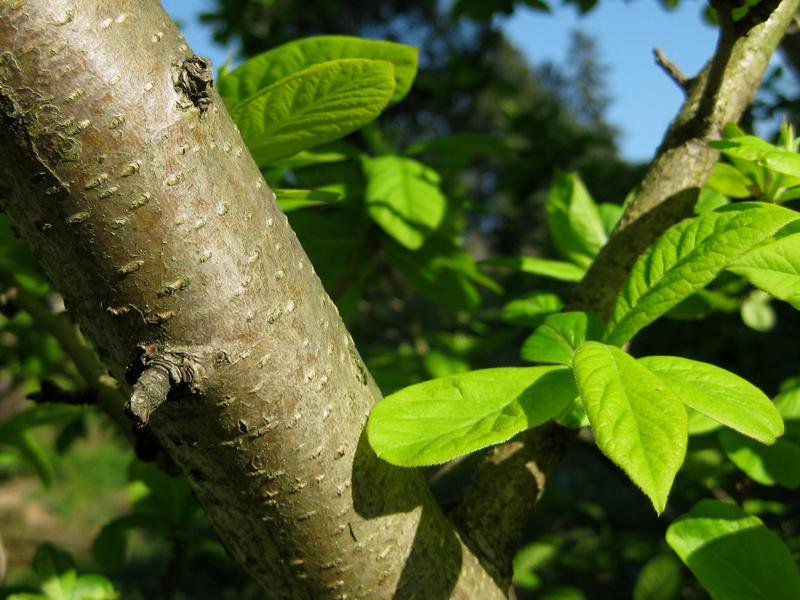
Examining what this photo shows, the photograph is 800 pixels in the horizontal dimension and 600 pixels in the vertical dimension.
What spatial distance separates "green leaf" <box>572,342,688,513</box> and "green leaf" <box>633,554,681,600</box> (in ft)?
2.59

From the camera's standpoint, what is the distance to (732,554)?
2.40 feet

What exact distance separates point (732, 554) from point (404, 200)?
68 centimetres

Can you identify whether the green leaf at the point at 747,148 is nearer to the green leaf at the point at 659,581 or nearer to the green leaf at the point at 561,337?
the green leaf at the point at 561,337

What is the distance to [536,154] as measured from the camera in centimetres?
288

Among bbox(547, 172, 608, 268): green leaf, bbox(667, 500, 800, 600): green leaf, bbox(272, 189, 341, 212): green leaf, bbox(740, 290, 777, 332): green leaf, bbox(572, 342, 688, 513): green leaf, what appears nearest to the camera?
bbox(572, 342, 688, 513): green leaf

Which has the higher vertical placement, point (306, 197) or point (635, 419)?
point (306, 197)

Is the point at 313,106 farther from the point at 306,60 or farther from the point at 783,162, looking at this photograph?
the point at 783,162

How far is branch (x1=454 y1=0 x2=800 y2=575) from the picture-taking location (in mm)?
792

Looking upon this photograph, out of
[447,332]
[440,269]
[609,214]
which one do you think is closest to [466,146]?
[440,269]

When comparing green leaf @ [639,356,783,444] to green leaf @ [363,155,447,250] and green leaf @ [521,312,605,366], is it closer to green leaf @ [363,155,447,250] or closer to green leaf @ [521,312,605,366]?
green leaf @ [521,312,605,366]

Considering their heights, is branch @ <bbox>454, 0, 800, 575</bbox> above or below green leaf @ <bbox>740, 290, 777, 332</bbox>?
above

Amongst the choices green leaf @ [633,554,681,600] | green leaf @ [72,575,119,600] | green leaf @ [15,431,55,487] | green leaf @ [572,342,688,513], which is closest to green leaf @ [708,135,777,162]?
green leaf @ [572,342,688,513]

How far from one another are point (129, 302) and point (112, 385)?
51cm

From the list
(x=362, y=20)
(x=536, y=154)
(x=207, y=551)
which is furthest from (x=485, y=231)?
(x=207, y=551)
